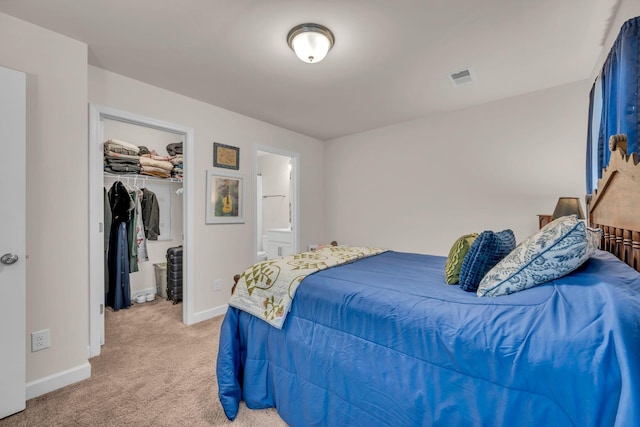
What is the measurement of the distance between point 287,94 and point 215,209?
1.48m

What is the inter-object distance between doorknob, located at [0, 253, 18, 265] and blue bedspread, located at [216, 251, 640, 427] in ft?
4.23

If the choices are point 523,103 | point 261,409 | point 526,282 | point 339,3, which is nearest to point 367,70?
point 339,3

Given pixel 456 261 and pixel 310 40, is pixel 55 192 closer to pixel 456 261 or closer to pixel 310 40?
pixel 310 40

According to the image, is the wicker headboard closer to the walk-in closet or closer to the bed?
the bed

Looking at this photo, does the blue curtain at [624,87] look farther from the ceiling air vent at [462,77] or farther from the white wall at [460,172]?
the white wall at [460,172]

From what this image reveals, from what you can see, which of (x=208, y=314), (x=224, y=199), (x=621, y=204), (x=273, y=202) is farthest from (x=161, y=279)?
(x=621, y=204)

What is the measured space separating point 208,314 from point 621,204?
339 cm

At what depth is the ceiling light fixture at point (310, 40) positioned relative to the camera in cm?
182

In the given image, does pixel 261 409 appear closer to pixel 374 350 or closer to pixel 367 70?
pixel 374 350

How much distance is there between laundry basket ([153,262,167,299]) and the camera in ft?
12.6

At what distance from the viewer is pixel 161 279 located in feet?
12.7

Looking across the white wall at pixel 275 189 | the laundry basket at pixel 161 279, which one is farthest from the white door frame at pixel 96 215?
the white wall at pixel 275 189

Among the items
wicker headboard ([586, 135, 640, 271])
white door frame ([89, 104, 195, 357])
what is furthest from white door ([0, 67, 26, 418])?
wicker headboard ([586, 135, 640, 271])

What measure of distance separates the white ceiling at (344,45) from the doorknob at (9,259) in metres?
1.49
